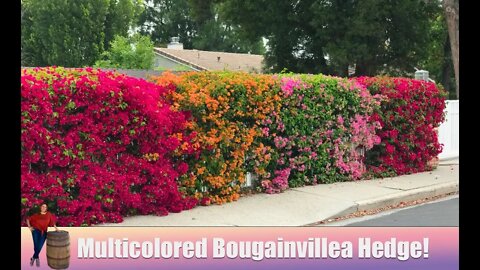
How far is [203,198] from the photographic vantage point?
8.71 metres

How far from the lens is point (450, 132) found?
50.9 ft

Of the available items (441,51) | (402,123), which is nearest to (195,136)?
(402,123)

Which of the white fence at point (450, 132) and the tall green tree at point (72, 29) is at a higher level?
the tall green tree at point (72, 29)

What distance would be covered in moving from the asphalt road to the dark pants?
4.27m

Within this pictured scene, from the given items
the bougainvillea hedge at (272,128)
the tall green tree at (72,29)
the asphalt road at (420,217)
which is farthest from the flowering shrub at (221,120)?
the tall green tree at (72,29)

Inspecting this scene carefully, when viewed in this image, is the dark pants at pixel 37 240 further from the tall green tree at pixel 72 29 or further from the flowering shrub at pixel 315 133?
the tall green tree at pixel 72 29

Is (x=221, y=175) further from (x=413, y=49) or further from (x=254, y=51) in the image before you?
(x=254, y=51)

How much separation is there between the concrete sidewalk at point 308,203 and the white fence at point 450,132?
368 cm

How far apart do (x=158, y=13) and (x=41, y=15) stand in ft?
77.4

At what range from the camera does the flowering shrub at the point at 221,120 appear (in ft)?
28.0

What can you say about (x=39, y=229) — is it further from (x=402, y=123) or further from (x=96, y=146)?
(x=402, y=123)

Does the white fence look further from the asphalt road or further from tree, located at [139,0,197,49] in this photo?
tree, located at [139,0,197,49]

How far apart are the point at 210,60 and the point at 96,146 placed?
31661 millimetres

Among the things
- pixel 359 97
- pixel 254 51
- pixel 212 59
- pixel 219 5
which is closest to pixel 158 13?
pixel 254 51
